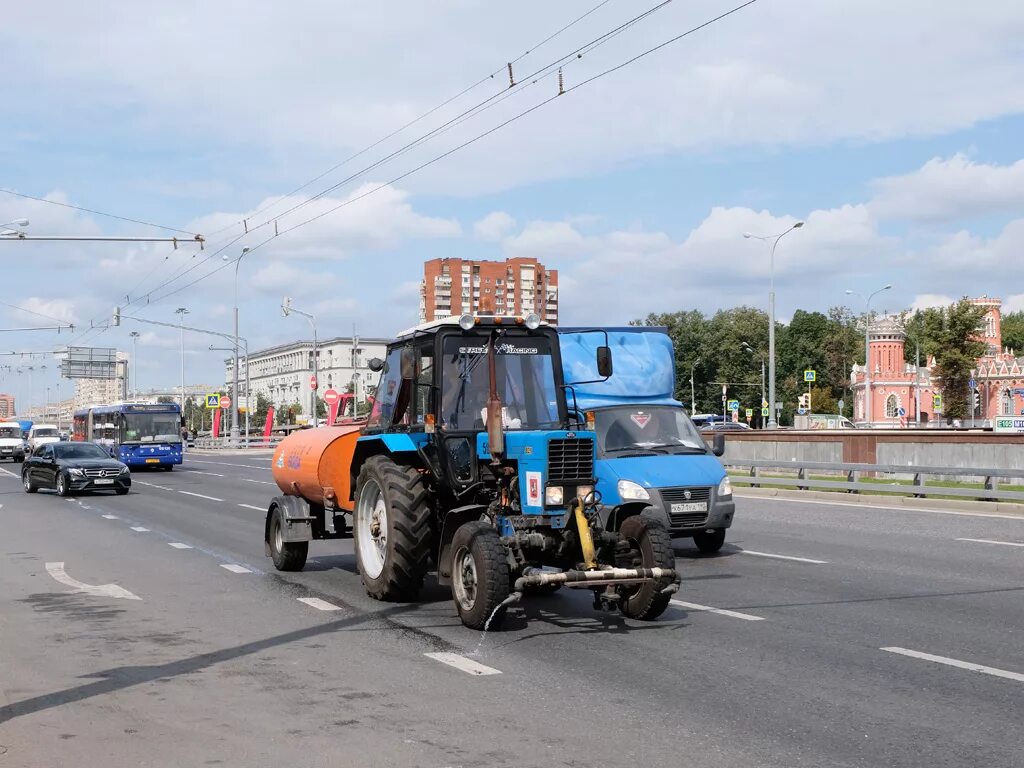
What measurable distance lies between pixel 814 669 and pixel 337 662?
3.15 meters

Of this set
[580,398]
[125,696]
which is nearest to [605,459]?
[580,398]

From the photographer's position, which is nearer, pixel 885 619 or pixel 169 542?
pixel 885 619

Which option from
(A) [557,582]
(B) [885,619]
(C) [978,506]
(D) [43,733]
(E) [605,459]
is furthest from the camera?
A: (C) [978,506]

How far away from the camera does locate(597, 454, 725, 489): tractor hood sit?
14953 millimetres

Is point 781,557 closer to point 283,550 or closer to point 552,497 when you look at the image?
point 283,550

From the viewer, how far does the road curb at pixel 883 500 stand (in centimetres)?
2175

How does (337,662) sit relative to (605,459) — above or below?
below

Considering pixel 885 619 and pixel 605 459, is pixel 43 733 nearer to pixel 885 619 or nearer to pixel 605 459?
pixel 885 619

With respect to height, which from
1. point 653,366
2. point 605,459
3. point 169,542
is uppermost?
point 653,366

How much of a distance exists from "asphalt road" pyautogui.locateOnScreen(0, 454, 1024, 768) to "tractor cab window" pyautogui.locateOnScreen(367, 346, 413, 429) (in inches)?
65.4

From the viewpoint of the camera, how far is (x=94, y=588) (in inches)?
484

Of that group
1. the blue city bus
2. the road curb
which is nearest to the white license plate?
the road curb

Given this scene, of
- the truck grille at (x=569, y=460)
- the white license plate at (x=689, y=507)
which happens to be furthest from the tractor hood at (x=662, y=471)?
the truck grille at (x=569, y=460)

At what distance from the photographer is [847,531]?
18.4m
